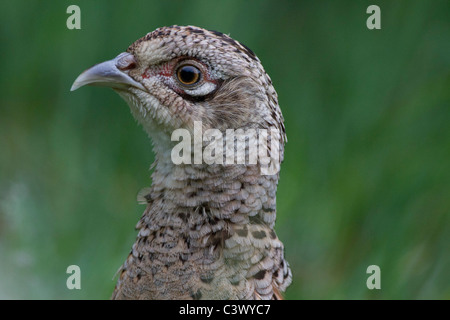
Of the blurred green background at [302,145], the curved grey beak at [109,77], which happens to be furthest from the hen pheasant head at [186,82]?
the blurred green background at [302,145]

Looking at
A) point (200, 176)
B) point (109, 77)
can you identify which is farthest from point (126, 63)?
point (200, 176)

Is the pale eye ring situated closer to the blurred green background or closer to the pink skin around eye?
the pink skin around eye

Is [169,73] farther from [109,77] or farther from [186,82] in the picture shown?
[109,77]

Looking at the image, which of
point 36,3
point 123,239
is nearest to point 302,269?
point 123,239

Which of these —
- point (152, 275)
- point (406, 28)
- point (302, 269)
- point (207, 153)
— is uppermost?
point (406, 28)

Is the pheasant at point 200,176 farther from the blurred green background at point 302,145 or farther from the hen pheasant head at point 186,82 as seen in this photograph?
the blurred green background at point 302,145
